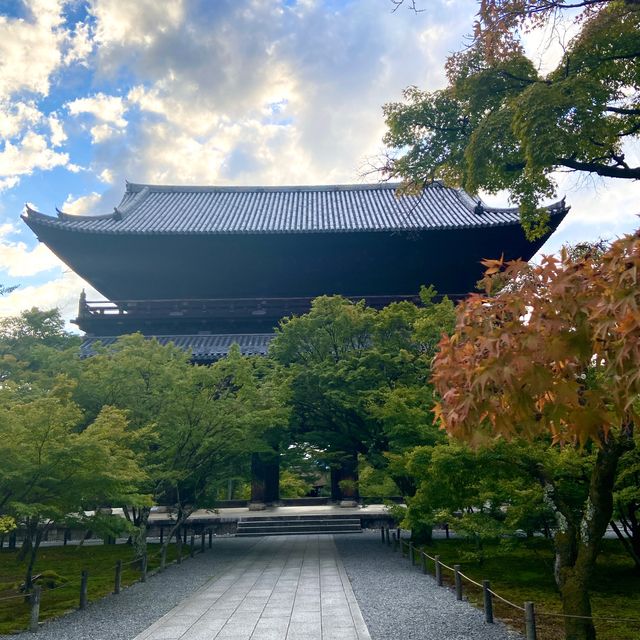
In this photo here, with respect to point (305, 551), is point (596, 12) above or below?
above

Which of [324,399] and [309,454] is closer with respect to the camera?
[324,399]

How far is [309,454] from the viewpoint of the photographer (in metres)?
19.0

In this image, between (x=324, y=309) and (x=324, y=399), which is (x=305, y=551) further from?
(x=324, y=309)

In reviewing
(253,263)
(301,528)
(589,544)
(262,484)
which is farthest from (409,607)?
(253,263)

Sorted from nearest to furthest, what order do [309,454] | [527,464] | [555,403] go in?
[555,403]
[527,464]
[309,454]

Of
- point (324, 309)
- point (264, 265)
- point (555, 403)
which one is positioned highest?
point (264, 265)

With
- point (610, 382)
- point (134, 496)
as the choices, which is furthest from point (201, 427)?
point (610, 382)

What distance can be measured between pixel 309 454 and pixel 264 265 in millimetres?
9419

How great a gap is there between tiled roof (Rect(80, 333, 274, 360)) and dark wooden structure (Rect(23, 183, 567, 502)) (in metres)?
0.05

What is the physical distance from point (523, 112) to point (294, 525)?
1707 centimetres

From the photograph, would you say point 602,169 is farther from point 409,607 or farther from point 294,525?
point 294,525

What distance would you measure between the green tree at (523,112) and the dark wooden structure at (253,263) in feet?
39.6

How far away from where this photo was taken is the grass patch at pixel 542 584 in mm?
8344

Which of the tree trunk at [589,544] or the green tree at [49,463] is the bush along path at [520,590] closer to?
the tree trunk at [589,544]
